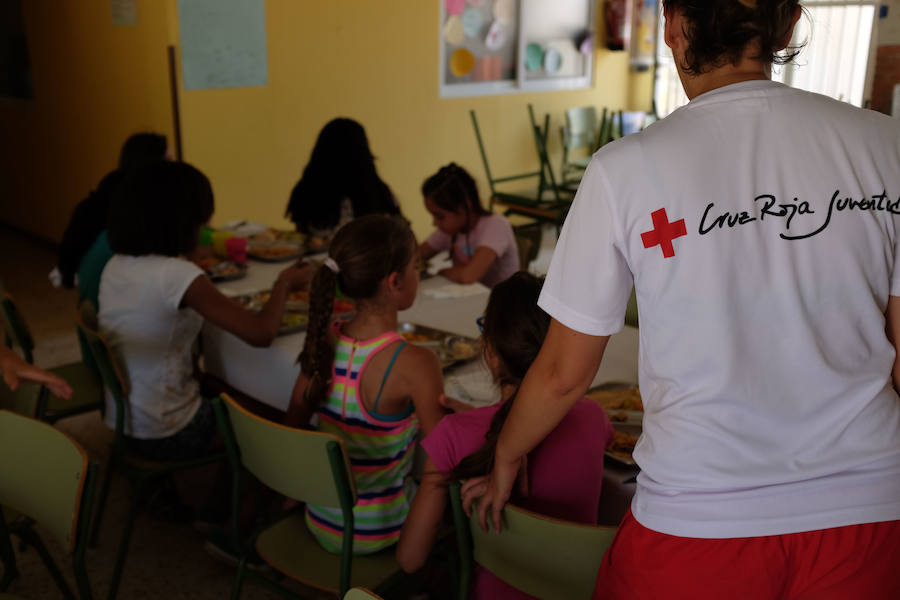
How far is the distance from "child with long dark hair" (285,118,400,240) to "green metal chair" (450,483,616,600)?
6.73 ft

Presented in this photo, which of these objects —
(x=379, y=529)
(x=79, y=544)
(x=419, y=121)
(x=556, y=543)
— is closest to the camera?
(x=556, y=543)

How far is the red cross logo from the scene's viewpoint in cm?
96

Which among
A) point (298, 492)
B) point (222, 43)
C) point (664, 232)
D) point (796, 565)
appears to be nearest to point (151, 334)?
point (298, 492)

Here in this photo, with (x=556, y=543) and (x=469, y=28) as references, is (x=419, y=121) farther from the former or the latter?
(x=556, y=543)

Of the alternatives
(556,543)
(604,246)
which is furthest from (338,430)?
(604,246)

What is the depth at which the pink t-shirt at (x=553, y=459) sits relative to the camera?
142 cm

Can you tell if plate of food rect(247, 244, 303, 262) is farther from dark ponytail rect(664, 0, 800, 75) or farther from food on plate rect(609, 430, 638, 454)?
dark ponytail rect(664, 0, 800, 75)

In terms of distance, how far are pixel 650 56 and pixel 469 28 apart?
206 centimetres

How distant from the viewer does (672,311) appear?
98 cm

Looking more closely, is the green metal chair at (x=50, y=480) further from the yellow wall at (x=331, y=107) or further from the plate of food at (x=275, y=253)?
the yellow wall at (x=331, y=107)

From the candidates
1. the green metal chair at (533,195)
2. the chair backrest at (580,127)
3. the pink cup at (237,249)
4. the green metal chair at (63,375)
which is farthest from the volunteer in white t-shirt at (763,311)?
the chair backrest at (580,127)

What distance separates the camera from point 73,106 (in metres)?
5.26

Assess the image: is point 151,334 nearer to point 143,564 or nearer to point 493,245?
point 143,564

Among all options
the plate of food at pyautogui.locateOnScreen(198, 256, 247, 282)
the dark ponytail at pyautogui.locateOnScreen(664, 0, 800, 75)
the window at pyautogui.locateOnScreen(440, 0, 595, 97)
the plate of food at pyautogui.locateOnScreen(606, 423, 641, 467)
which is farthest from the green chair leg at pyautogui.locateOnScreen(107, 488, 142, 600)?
the window at pyautogui.locateOnScreen(440, 0, 595, 97)
